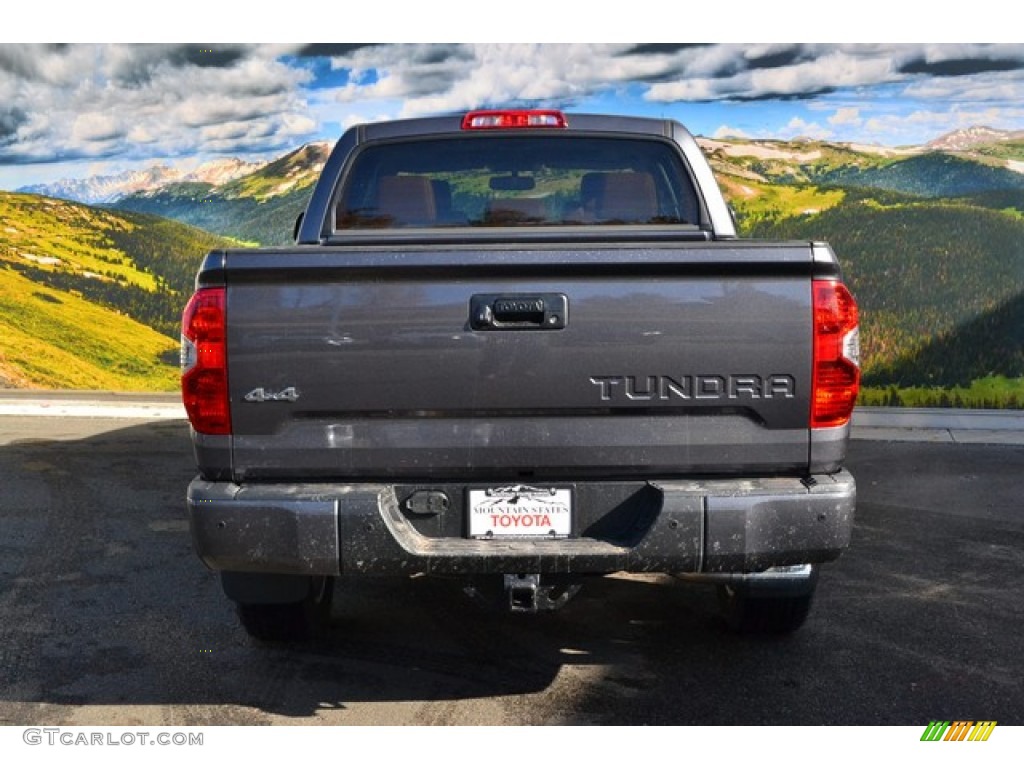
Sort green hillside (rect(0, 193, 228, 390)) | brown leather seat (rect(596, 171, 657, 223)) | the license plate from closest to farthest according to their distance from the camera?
→ the license plate, brown leather seat (rect(596, 171, 657, 223)), green hillside (rect(0, 193, 228, 390))

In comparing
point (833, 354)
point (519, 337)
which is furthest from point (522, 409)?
point (833, 354)

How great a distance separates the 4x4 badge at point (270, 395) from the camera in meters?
3.62

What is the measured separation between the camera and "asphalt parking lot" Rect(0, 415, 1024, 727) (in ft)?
13.1

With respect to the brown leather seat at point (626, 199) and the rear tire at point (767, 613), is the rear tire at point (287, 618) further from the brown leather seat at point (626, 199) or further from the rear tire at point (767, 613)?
the brown leather seat at point (626, 199)

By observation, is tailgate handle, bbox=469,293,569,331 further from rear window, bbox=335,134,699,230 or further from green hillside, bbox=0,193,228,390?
green hillside, bbox=0,193,228,390

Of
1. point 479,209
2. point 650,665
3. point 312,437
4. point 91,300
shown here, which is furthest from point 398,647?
point 91,300

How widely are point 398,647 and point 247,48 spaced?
345 inches

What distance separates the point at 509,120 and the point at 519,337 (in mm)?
1758

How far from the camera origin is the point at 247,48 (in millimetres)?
11805

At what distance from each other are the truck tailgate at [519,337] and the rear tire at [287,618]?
3.70ft

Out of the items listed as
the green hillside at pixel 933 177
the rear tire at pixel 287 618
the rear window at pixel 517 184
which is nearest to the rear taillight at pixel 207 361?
the rear tire at pixel 287 618

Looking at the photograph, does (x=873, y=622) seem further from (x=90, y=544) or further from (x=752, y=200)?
(x=752, y=200)

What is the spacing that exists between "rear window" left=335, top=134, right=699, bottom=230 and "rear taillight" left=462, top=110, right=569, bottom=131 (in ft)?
0.35

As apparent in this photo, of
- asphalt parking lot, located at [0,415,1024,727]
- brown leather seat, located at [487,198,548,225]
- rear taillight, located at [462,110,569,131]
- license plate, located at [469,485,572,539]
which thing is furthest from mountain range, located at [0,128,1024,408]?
license plate, located at [469,485,572,539]
